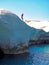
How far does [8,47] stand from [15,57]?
4.00 ft

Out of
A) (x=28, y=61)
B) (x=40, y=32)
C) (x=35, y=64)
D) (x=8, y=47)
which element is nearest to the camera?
(x=35, y=64)

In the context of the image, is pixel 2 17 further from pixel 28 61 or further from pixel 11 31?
pixel 28 61

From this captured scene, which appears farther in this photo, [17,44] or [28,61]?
[17,44]

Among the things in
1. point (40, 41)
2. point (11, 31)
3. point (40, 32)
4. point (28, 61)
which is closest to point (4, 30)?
point (11, 31)

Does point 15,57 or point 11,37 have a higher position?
point 11,37

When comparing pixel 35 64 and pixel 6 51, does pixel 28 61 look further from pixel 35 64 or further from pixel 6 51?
pixel 6 51

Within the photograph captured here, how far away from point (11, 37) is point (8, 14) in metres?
1.72

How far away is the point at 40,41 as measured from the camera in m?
26.1

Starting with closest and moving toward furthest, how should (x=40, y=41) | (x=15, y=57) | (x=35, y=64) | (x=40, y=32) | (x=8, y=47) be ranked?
(x=35, y=64)
(x=15, y=57)
(x=8, y=47)
(x=40, y=32)
(x=40, y=41)

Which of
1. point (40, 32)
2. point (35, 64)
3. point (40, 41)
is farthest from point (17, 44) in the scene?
point (40, 41)

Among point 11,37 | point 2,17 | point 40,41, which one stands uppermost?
point 2,17

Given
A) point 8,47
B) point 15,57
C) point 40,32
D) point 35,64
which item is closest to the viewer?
point 35,64

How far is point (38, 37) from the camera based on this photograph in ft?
82.3

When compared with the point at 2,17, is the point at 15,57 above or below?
below
